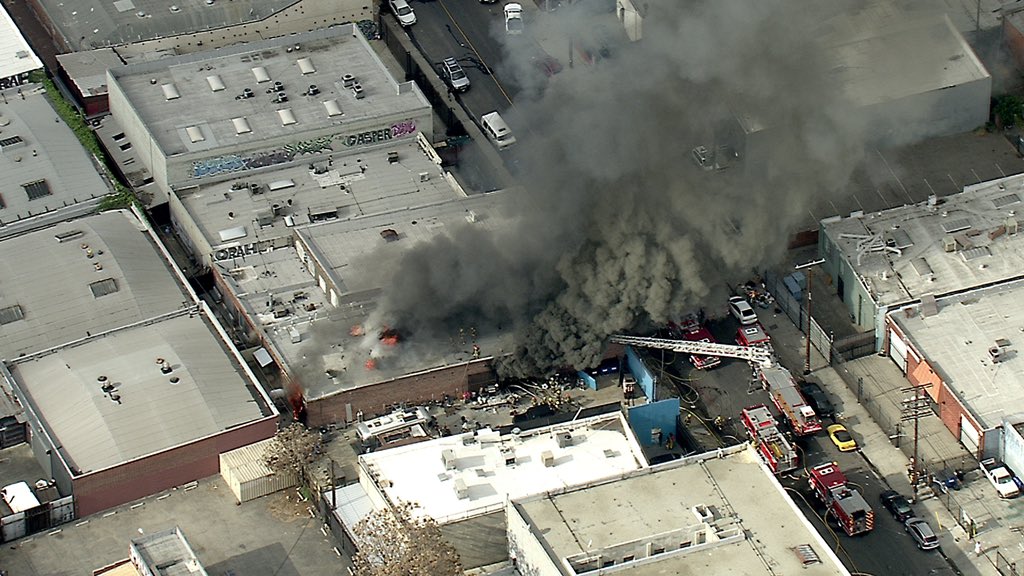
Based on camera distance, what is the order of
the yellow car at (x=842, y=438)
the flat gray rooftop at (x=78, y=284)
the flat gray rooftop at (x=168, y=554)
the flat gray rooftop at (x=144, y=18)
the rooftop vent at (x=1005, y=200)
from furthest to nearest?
the flat gray rooftop at (x=144, y=18) → the rooftop vent at (x=1005, y=200) → the flat gray rooftop at (x=78, y=284) → the yellow car at (x=842, y=438) → the flat gray rooftop at (x=168, y=554)

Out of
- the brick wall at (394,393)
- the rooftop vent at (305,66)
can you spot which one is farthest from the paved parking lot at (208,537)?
the rooftop vent at (305,66)

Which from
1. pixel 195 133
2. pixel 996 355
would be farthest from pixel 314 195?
pixel 996 355

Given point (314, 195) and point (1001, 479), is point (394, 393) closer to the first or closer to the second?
point (314, 195)

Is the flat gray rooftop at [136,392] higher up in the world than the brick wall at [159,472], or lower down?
higher up

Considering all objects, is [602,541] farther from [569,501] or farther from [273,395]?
[273,395]

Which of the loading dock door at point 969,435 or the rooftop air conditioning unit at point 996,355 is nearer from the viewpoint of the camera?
the loading dock door at point 969,435

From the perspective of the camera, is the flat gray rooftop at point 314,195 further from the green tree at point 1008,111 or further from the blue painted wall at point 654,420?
the green tree at point 1008,111

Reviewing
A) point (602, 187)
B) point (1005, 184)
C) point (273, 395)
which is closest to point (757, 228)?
point (602, 187)
